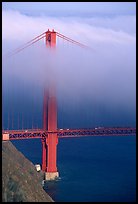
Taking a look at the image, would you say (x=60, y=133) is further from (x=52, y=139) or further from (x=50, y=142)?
(x=50, y=142)

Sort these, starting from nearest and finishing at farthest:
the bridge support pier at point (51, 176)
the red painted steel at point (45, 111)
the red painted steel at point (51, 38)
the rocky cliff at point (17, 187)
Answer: the rocky cliff at point (17, 187)
the bridge support pier at point (51, 176)
the red painted steel at point (45, 111)
the red painted steel at point (51, 38)

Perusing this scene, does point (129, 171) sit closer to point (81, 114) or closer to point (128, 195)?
point (128, 195)

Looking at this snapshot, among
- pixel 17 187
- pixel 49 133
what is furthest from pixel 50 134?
pixel 17 187

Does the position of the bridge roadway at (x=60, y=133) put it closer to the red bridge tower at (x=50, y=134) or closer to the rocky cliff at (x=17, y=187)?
the red bridge tower at (x=50, y=134)

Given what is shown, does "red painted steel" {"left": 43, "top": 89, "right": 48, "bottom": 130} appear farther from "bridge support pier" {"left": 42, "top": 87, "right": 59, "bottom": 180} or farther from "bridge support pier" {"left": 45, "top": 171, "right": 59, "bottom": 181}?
"bridge support pier" {"left": 45, "top": 171, "right": 59, "bottom": 181}

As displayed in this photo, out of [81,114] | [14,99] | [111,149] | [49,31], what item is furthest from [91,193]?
[14,99]

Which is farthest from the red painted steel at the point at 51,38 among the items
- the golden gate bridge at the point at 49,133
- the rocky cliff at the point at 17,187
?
the rocky cliff at the point at 17,187

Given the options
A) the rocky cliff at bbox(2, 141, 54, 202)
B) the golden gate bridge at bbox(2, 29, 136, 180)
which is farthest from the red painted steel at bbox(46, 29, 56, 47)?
the rocky cliff at bbox(2, 141, 54, 202)

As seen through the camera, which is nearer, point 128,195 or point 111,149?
point 128,195
